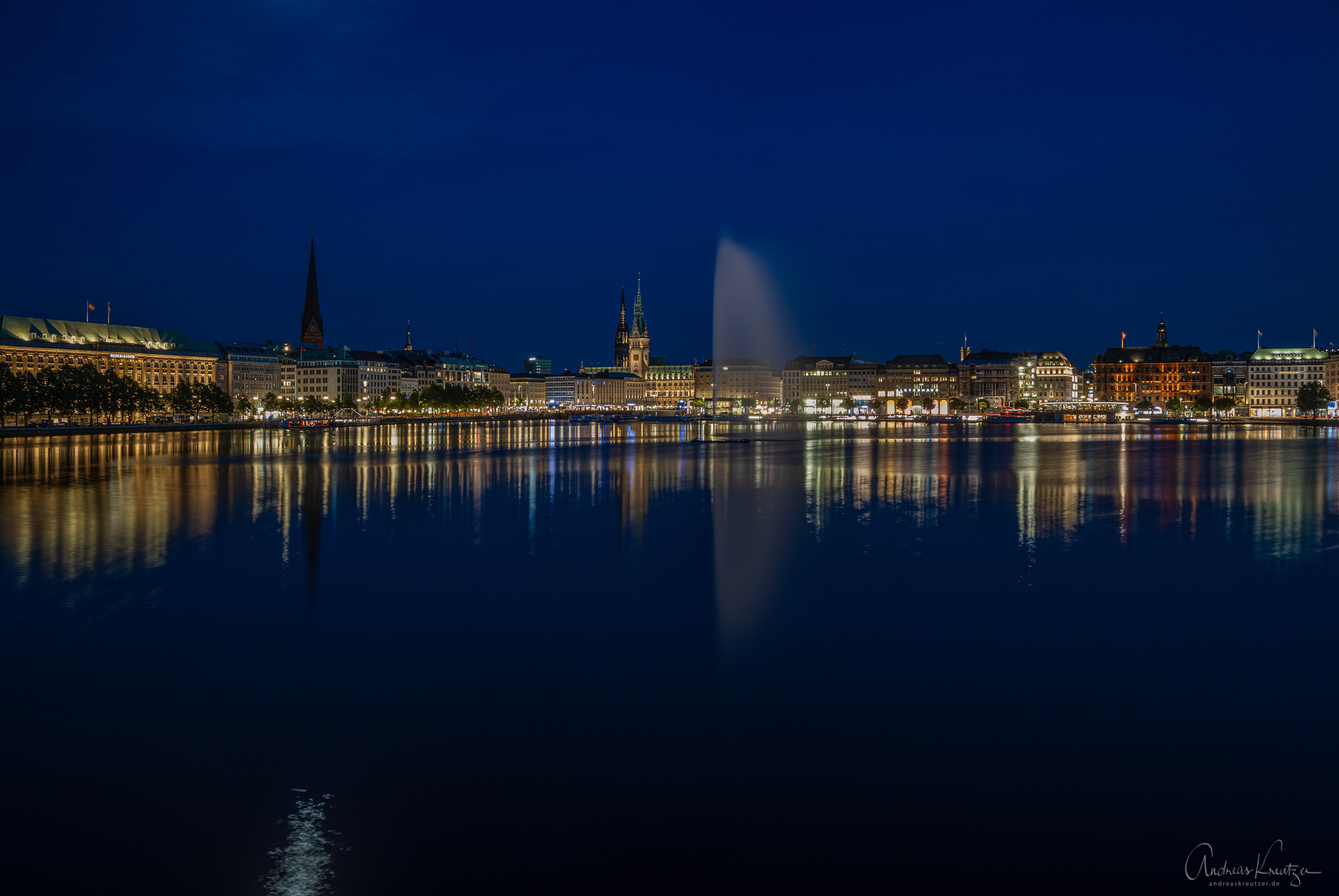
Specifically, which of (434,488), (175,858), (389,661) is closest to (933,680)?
(389,661)

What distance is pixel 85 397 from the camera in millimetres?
90062

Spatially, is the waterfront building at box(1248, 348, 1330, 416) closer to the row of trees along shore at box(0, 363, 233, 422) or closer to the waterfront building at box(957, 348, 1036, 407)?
the waterfront building at box(957, 348, 1036, 407)

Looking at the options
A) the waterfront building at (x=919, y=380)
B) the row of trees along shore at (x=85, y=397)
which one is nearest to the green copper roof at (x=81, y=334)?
the row of trees along shore at (x=85, y=397)

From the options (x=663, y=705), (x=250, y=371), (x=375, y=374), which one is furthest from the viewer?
(x=375, y=374)

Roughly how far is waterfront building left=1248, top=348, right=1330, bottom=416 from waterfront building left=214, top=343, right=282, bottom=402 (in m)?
172

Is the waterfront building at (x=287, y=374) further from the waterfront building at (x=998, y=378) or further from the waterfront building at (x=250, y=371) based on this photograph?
the waterfront building at (x=998, y=378)

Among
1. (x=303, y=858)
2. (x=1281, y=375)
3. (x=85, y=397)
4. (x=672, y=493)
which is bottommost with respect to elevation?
(x=303, y=858)

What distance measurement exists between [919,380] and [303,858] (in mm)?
197114

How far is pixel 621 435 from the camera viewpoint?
9119 cm

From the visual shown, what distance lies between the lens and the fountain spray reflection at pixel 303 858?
589 cm

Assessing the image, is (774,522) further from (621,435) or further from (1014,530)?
(621,435)

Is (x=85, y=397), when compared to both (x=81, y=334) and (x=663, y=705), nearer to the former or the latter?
(x=81, y=334)

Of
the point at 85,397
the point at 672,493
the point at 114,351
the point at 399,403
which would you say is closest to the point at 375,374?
the point at 399,403

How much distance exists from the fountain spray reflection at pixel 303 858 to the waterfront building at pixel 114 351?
124 m
